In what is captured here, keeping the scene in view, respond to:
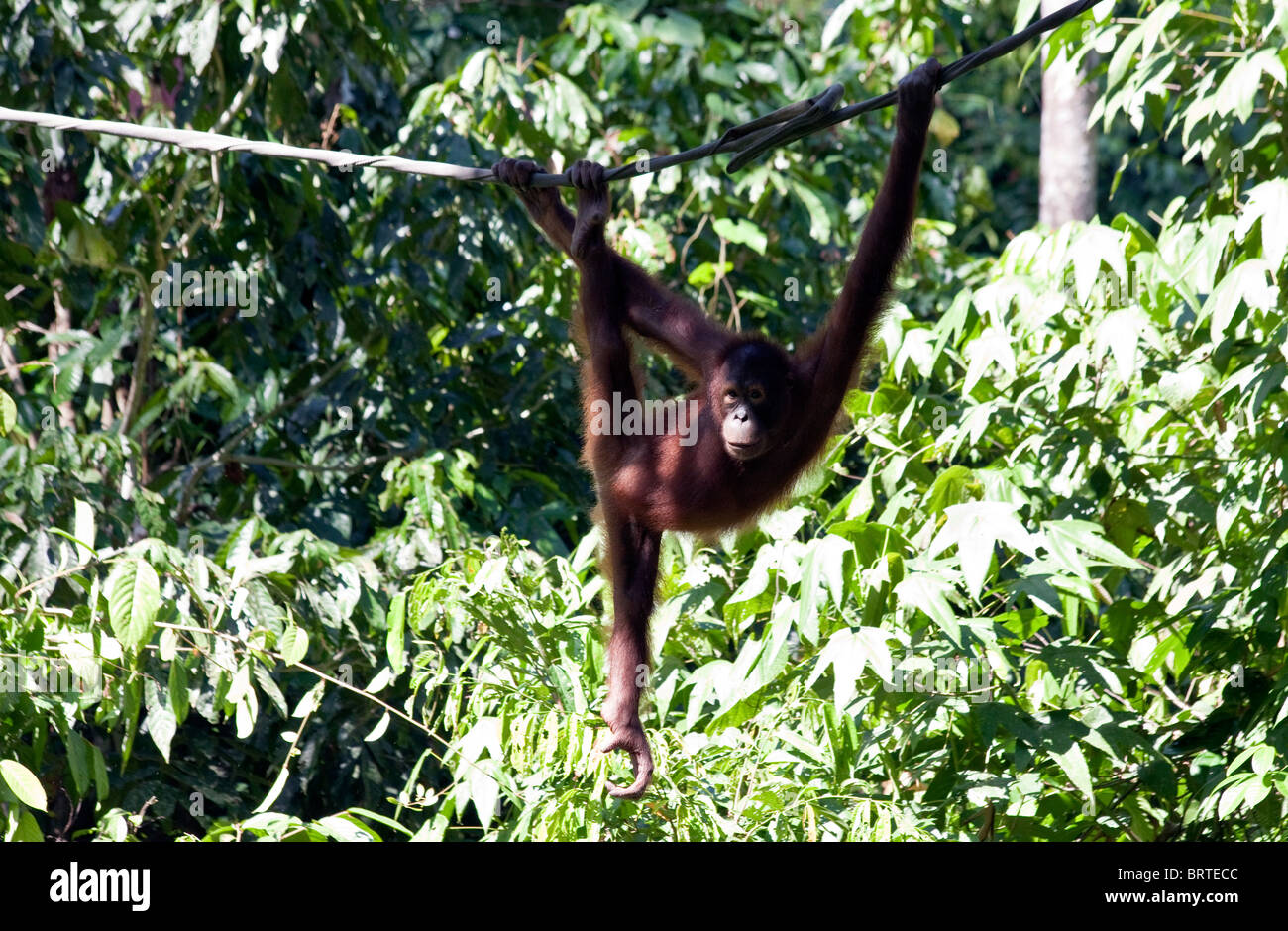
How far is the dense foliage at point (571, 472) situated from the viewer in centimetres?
379

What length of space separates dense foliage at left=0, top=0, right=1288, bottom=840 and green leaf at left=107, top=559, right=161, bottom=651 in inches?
Result: 0.4

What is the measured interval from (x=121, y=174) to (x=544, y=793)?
3.61 m

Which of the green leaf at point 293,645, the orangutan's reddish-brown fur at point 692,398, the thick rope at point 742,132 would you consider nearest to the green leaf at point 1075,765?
the orangutan's reddish-brown fur at point 692,398

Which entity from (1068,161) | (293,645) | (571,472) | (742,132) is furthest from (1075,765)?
(1068,161)

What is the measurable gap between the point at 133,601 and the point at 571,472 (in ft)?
10.1

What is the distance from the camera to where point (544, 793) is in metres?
3.73

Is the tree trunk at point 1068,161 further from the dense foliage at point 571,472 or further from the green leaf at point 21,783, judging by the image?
the green leaf at point 21,783

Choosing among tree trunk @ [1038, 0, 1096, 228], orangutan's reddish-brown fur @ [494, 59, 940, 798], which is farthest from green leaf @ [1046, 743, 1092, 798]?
tree trunk @ [1038, 0, 1096, 228]

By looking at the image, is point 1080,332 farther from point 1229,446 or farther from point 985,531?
point 985,531

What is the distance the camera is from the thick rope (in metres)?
2.79

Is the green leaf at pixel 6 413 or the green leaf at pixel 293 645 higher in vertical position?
the green leaf at pixel 6 413

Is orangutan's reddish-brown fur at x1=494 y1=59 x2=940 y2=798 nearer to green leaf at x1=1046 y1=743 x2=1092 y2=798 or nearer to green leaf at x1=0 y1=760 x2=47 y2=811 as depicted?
green leaf at x1=1046 y1=743 x2=1092 y2=798

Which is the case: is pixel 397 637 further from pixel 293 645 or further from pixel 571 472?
pixel 571 472

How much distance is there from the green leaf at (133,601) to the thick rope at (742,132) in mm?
1098
